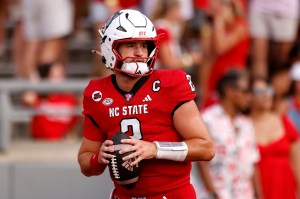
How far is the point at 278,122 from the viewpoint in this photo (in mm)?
9797

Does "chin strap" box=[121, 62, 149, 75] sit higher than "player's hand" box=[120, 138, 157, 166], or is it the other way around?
"chin strap" box=[121, 62, 149, 75]

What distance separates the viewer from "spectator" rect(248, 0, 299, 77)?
37.4 feet

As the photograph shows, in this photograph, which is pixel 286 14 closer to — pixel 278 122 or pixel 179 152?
pixel 278 122

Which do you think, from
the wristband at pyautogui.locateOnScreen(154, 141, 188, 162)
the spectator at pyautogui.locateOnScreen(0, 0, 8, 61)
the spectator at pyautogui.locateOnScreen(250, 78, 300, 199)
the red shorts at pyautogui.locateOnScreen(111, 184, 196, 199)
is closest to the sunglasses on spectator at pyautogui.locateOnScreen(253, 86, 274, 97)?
the spectator at pyautogui.locateOnScreen(250, 78, 300, 199)

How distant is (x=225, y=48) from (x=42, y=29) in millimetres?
1954

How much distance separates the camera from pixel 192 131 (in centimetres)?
604

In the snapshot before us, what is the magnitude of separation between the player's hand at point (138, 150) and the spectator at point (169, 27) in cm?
489

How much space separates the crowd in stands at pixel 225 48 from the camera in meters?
9.77

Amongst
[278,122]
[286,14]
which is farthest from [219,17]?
[278,122]

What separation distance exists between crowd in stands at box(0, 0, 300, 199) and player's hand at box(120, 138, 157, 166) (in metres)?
3.61

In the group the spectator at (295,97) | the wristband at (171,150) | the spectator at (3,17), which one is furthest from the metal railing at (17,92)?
the wristband at (171,150)

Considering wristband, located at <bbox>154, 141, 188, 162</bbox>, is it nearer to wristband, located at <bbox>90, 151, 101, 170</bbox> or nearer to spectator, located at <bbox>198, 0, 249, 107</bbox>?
wristband, located at <bbox>90, 151, 101, 170</bbox>

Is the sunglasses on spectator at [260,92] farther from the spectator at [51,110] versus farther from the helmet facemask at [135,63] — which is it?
the helmet facemask at [135,63]

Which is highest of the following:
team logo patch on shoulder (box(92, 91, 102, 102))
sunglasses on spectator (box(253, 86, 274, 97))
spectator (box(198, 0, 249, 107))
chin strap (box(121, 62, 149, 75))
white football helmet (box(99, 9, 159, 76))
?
spectator (box(198, 0, 249, 107))
